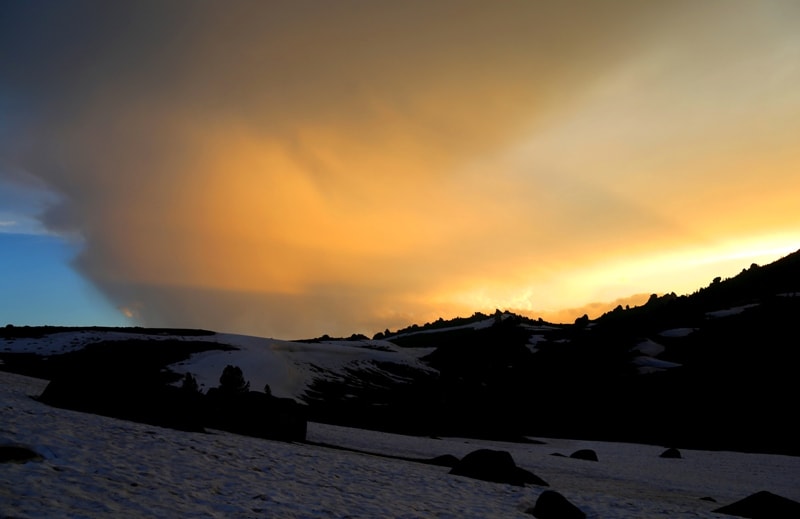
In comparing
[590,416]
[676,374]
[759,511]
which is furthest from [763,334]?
[759,511]

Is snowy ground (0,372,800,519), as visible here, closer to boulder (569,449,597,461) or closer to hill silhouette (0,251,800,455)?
boulder (569,449,597,461)

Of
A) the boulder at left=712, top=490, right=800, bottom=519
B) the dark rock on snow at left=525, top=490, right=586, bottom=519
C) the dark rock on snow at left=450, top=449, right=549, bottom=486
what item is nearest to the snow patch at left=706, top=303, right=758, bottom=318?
the boulder at left=712, top=490, right=800, bottom=519

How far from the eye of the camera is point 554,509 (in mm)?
15039

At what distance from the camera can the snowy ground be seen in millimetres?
9938

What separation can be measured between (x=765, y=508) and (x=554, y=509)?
8136 mm

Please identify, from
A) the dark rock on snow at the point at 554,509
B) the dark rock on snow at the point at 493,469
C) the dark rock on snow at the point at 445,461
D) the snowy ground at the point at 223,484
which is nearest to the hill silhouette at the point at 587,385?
the dark rock on snow at the point at 445,461

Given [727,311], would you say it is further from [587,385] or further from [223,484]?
[223,484]

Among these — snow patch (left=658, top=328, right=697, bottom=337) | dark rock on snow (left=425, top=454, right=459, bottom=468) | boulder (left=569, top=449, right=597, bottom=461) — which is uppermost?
snow patch (left=658, top=328, right=697, bottom=337)

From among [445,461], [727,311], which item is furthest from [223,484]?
[727,311]

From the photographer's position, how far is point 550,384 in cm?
8538

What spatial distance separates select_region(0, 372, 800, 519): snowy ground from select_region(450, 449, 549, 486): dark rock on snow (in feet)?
3.91

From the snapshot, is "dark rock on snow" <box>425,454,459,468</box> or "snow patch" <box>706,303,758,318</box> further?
"snow patch" <box>706,303,758,318</box>

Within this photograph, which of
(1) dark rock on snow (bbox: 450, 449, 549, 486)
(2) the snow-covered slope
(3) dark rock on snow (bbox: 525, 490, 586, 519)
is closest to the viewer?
(3) dark rock on snow (bbox: 525, 490, 586, 519)

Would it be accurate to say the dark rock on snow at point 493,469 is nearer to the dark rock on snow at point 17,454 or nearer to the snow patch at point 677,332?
the dark rock on snow at point 17,454
